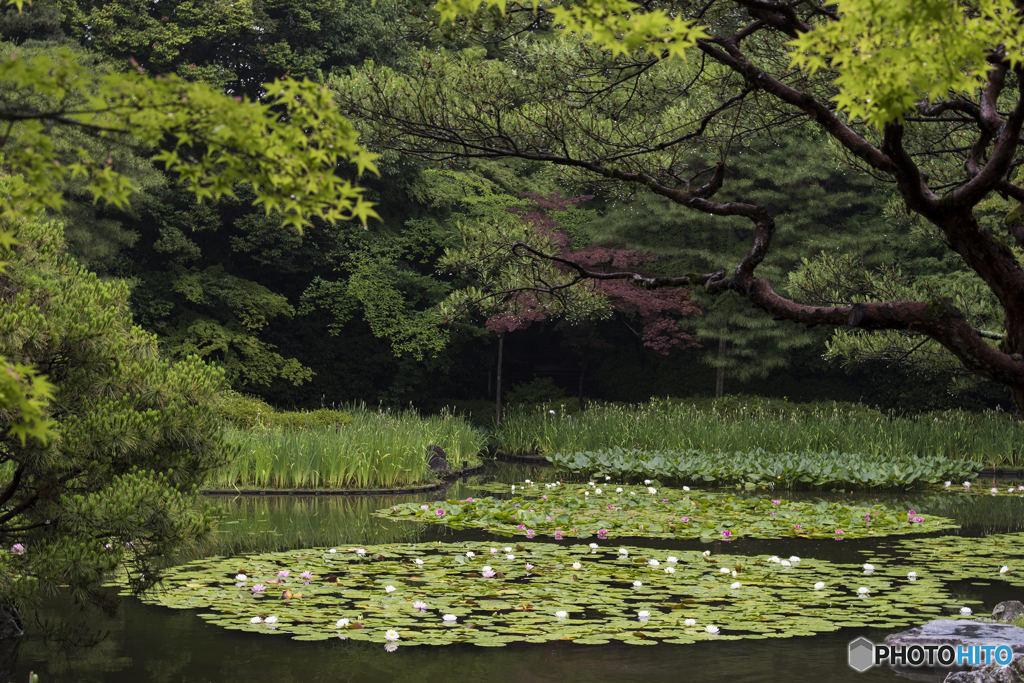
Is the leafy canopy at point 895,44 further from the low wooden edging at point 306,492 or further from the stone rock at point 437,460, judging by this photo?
the stone rock at point 437,460

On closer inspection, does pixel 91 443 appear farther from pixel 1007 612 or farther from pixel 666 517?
pixel 666 517

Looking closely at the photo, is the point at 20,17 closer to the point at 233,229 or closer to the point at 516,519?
the point at 233,229

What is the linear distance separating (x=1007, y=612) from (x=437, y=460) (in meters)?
9.16

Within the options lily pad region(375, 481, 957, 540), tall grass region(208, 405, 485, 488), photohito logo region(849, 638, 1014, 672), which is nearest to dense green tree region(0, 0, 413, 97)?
tall grass region(208, 405, 485, 488)

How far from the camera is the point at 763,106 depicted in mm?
7328

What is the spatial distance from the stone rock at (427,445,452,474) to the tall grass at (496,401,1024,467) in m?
2.00

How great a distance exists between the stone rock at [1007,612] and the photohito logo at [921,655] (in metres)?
0.76

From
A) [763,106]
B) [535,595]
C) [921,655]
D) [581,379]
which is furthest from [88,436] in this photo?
[581,379]

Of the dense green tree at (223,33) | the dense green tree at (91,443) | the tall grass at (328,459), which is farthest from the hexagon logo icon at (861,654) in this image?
the dense green tree at (223,33)

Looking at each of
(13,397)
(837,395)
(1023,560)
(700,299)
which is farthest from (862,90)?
(837,395)

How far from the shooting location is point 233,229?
20141mm

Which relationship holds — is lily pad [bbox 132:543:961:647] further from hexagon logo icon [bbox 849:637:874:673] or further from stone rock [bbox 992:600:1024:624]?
stone rock [bbox 992:600:1024:624]

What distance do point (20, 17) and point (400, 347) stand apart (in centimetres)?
971

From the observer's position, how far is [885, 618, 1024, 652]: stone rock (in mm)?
4191
